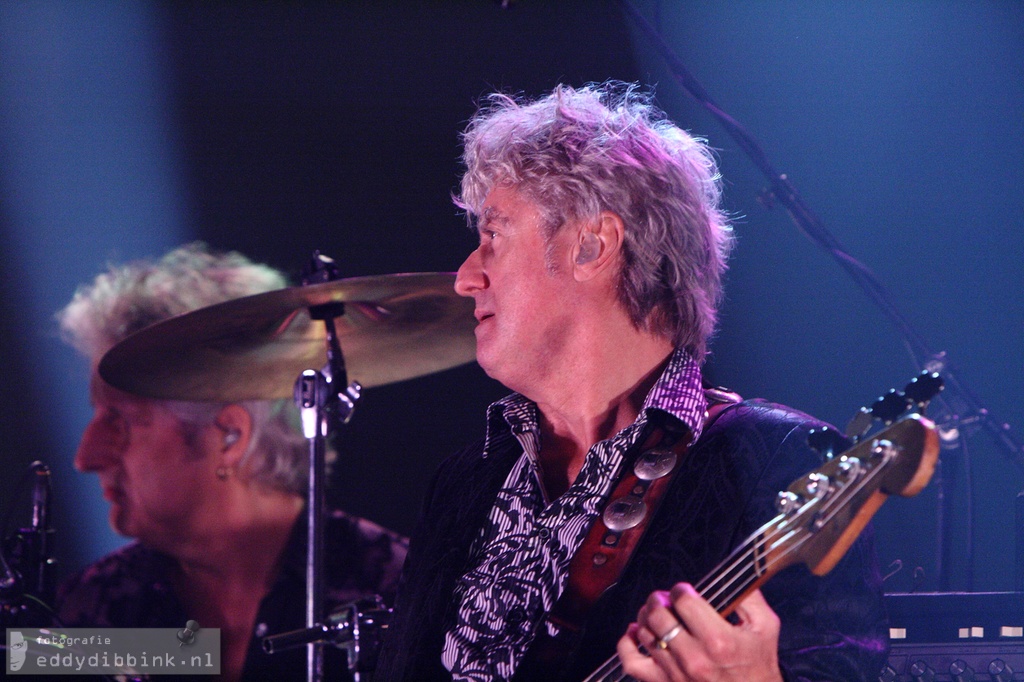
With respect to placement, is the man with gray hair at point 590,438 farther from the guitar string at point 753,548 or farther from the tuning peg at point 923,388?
the tuning peg at point 923,388

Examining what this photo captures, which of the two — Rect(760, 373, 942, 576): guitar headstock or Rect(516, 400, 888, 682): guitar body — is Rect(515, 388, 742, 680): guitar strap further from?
Rect(760, 373, 942, 576): guitar headstock

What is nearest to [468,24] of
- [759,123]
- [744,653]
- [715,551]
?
[759,123]

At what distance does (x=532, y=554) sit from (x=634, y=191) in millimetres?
685

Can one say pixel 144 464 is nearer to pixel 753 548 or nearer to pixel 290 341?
pixel 290 341

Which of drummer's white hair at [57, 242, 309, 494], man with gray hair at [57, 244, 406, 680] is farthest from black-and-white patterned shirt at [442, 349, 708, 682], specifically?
drummer's white hair at [57, 242, 309, 494]

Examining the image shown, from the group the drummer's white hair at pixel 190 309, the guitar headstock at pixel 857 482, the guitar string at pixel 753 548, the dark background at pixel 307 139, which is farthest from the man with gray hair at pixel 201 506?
the guitar headstock at pixel 857 482

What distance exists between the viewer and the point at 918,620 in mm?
1551

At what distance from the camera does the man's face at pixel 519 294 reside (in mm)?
1699

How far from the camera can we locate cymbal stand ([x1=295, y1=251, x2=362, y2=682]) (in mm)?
2154

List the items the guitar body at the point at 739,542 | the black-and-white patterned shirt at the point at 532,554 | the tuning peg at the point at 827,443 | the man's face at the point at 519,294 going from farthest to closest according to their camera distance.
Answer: the man's face at the point at 519,294, the black-and-white patterned shirt at the point at 532,554, the guitar body at the point at 739,542, the tuning peg at the point at 827,443

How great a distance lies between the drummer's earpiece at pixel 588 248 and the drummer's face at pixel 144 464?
186 centimetres

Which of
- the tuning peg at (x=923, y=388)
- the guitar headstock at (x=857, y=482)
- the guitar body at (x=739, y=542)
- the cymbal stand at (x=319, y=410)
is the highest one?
the tuning peg at (x=923, y=388)

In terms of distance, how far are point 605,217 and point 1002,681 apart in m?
1.02

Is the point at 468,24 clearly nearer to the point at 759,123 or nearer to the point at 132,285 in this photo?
the point at 759,123
